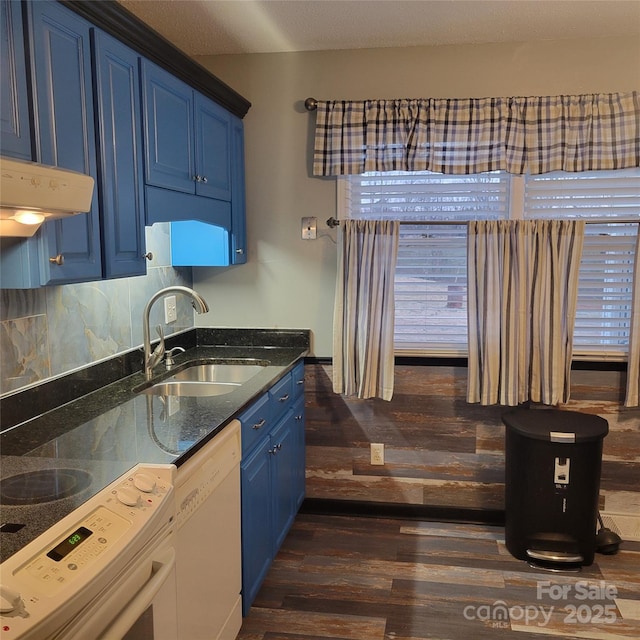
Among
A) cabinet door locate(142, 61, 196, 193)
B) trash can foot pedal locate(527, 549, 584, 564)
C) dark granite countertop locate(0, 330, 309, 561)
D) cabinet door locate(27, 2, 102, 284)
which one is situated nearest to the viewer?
dark granite countertop locate(0, 330, 309, 561)

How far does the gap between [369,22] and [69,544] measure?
253cm

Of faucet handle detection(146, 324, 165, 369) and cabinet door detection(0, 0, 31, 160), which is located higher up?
cabinet door detection(0, 0, 31, 160)

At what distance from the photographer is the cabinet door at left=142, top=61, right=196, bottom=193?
238cm

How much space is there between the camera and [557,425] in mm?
3002

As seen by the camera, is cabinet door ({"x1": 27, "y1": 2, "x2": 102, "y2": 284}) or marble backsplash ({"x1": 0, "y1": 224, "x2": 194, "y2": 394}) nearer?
cabinet door ({"x1": 27, "y1": 2, "x2": 102, "y2": 284})

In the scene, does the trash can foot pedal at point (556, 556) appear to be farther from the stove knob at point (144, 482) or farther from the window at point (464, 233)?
the stove knob at point (144, 482)

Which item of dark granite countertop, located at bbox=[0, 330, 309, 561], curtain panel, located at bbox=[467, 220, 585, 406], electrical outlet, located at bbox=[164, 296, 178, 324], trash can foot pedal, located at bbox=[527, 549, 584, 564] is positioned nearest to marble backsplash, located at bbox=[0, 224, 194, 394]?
electrical outlet, located at bbox=[164, 296, 178, 324]

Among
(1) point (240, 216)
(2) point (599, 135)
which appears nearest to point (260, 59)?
(1) point (240, 216)

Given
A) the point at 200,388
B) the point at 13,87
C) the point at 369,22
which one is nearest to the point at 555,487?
the point at 200,388

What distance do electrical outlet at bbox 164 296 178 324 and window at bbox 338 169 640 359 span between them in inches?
39.3

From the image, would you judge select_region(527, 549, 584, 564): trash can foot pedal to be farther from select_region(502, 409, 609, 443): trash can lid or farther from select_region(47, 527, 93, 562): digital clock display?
select_region(47, 527, 93, 562): digital clock display

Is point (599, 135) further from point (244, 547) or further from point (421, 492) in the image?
point (244, 547)

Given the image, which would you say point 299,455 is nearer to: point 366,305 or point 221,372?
point 221,372

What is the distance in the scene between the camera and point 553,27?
A: 303 cm
